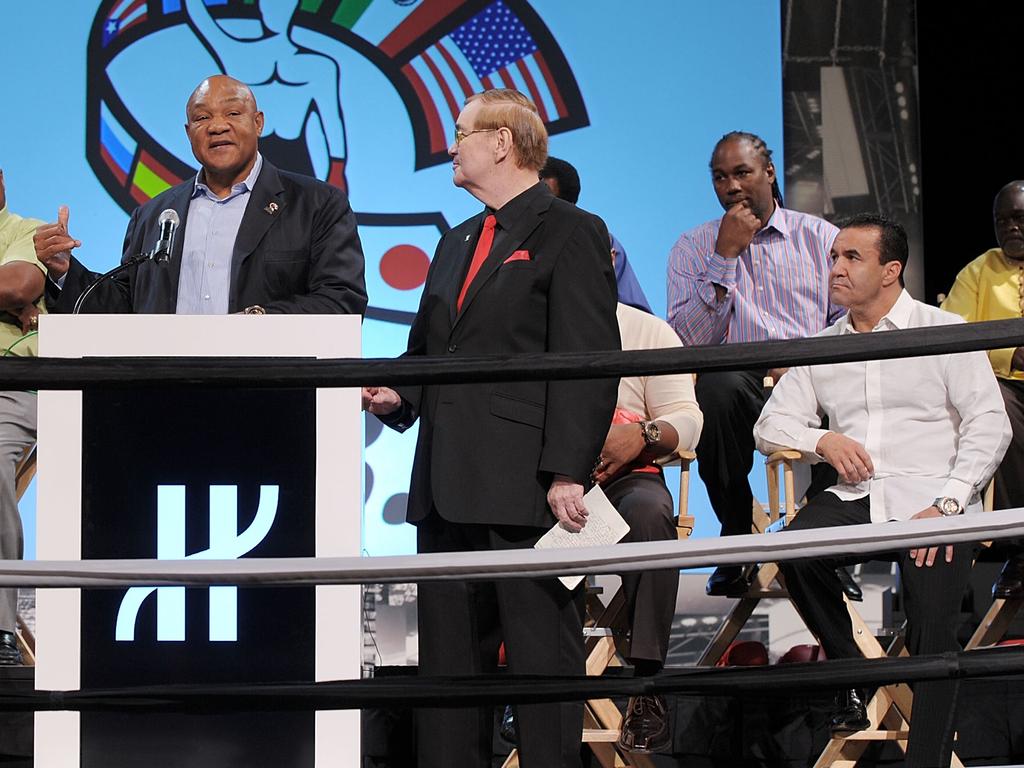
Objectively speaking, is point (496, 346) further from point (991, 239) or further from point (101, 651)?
point (991, 239)

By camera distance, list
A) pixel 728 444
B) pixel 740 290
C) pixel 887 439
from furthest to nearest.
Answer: pixel 740 290, pixel 728 444, pixel 887 439

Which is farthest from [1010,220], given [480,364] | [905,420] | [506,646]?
[480,364]

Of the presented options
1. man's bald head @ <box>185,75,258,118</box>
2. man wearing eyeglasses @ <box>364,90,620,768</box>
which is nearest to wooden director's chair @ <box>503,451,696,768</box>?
man wearing eyeglasses @ <box>364,90,620,768</box>

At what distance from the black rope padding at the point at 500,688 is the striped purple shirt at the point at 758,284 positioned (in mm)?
2723

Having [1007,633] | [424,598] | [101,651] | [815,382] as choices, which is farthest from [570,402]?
[1007,633]

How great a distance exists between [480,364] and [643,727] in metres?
1.83

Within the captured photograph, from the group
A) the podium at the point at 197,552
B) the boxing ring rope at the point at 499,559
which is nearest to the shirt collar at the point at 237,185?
the podium at the point at 197,552

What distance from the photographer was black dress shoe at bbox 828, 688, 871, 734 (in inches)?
129

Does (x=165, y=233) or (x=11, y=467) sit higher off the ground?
(x=165, y=233)

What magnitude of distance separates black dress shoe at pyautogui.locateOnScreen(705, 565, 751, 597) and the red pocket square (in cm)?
151

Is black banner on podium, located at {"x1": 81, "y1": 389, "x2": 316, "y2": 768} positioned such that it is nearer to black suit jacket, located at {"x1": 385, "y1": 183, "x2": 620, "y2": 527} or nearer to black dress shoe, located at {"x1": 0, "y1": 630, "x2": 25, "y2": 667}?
black suit jacket, located at {"x1": 385, "y1": 183, "x2": 620, "y2": 527}

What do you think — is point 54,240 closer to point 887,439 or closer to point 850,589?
point 887,439

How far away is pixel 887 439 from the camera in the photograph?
3.67 metres

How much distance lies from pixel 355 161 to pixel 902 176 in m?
2.30
